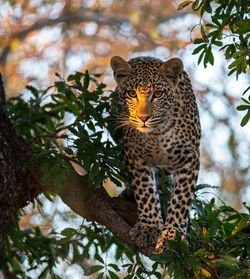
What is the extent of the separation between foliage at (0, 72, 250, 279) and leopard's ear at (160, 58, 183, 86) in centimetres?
58

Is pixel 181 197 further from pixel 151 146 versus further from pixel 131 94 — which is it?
pixel 131 94

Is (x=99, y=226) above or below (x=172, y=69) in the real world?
below

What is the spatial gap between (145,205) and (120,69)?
1.39 m

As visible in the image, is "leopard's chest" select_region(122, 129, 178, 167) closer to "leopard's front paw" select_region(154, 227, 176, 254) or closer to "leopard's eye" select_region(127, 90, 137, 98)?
"leopard's eye" select_region(127, 90, 137, 98)

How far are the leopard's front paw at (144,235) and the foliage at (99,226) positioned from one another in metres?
0.21

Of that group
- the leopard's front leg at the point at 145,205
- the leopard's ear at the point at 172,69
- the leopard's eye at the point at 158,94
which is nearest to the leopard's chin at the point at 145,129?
the leopard's eye at the point at 158,94

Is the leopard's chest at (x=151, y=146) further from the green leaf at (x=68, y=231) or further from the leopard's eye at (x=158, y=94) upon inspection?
the green leaf at (x=68, y=231)

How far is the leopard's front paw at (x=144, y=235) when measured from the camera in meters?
5.31

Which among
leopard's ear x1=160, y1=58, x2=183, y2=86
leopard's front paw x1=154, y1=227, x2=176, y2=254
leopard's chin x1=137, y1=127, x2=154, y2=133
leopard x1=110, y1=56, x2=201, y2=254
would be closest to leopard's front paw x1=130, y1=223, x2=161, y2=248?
leopard x1=110, y1=56, x2=201, y2=254

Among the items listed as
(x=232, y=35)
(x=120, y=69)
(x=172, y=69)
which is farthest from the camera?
(x=120, y=69)

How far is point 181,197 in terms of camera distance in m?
5.49

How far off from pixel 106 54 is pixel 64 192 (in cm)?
1085

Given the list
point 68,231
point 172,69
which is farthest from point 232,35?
point 68,231

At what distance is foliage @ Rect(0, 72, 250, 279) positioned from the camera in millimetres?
4410
